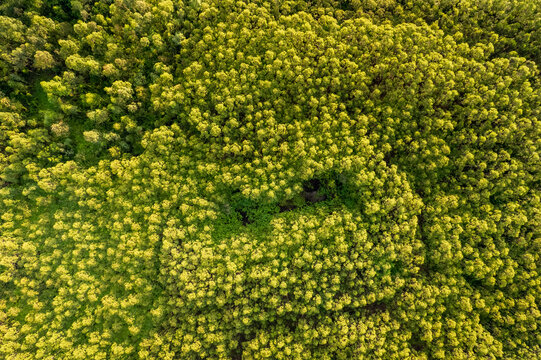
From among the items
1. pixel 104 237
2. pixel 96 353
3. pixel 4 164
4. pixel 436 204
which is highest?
pixel 436 204

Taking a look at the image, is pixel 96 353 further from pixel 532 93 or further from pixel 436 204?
pixel 532 93

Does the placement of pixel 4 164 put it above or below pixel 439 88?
below

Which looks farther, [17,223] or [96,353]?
[17,223]

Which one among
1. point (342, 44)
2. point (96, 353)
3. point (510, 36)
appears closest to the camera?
point (96, 353)

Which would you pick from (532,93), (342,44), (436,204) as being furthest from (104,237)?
(532,93)

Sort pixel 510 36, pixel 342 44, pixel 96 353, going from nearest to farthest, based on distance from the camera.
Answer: pixel 96 353
pixel 342 44
pixel 510 36

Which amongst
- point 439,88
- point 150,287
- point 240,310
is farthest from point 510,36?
point 150,287
